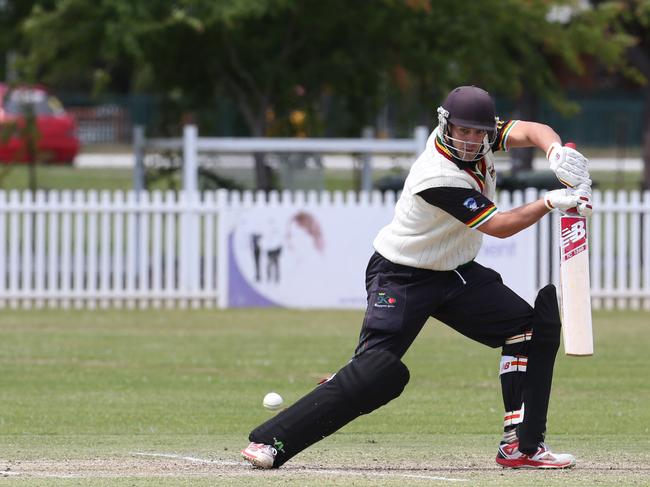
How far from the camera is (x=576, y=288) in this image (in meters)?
7.11

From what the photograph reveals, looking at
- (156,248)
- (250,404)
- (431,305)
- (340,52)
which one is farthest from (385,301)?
(340,52)

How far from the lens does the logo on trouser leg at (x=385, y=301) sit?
724 cm

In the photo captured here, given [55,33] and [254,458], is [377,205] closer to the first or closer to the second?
[55,33]

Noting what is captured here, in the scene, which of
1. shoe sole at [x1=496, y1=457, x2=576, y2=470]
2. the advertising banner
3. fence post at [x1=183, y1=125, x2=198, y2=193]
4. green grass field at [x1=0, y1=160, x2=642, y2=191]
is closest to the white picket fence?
the advertising banner

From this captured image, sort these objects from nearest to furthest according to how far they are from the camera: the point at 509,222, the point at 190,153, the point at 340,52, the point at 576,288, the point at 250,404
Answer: the point at 509,222 → the point at 576,288 → the point at 250,404 → the point at 190,153 → the point at 340,52

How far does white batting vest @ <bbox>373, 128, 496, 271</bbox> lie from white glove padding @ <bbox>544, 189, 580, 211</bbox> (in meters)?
0.41

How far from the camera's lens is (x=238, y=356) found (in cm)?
1285

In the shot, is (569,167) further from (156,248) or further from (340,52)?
(340,52)

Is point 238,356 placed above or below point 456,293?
below

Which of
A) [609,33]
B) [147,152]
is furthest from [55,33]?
[609,33]

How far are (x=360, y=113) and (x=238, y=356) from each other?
979 centimetres

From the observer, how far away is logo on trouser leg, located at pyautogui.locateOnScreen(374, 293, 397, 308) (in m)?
7.24

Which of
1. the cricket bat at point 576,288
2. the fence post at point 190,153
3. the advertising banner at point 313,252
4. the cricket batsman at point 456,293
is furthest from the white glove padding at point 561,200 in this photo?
the fence post at point 190,153

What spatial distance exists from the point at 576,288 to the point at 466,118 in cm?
99
